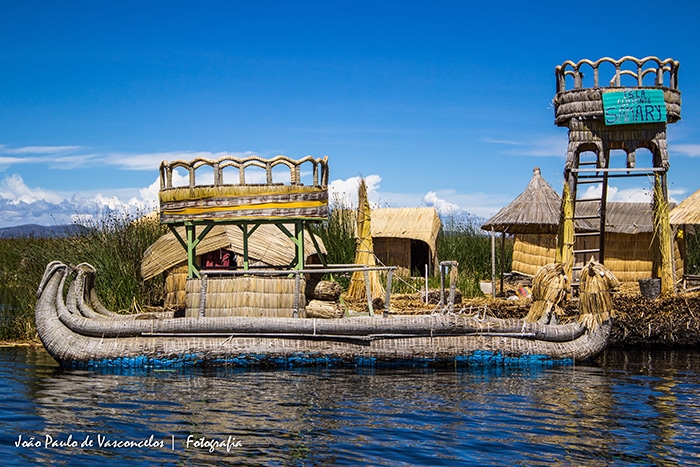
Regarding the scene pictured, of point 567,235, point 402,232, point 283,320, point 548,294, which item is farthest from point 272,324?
point 402,232

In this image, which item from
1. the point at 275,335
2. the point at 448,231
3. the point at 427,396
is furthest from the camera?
the point at 448,231

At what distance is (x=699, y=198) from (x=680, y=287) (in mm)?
2072

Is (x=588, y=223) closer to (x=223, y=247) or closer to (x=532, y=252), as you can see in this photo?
(x=532, y=252)

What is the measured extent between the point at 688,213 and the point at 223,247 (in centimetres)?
1006

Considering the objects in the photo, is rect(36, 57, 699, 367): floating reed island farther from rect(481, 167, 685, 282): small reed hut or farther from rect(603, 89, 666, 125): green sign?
rect(481, 167, 685, 282): small reed hut

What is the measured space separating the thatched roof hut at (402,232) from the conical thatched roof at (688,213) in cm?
877

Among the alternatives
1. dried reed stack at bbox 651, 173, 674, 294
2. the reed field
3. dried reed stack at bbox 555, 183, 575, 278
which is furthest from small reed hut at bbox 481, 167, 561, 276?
dried reed stack at bbox 651, 173, 674, 294

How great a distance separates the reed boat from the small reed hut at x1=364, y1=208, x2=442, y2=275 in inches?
521

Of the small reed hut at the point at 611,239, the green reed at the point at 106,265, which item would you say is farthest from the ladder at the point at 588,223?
the green reed at the point at 106,265

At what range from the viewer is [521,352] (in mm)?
13258

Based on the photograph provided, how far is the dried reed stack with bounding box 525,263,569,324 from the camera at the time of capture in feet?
45.8

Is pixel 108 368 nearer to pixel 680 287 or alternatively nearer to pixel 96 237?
pixel 96 237

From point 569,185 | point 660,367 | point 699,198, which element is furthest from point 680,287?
point 660,367

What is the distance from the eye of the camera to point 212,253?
64.7ft
